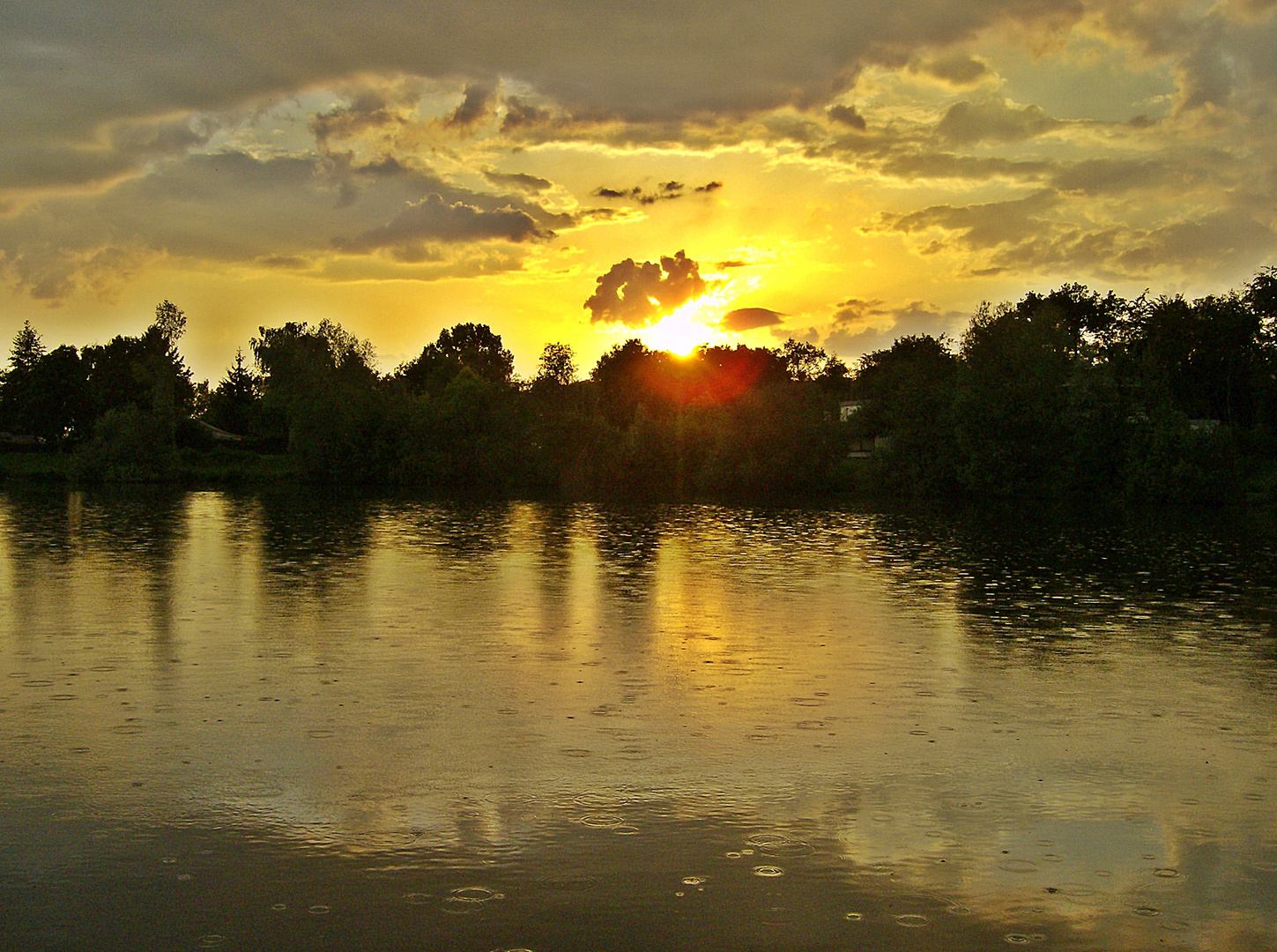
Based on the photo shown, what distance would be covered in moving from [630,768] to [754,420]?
68.7m

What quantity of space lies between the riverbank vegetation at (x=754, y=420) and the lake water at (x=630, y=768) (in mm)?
50147

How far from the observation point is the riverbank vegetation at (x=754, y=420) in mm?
71625

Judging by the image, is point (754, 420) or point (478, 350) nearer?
point (754, 420)

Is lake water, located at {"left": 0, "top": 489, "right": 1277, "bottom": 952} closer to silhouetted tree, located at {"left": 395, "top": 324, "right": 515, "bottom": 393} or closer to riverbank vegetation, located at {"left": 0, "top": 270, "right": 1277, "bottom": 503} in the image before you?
riverbank vegetation, located at {"left": 0, "top": 270, "right": 1277, "bottom": 503}

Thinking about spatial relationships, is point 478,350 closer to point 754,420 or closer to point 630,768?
point 754,420

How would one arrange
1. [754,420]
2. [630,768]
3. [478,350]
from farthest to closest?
[478,350]
[754,420]
[630,768]

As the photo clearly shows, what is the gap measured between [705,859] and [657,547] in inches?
1050

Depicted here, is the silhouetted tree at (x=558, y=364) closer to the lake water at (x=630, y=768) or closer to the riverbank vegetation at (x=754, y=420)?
the riverbank vegetation at (x=754, y=420)

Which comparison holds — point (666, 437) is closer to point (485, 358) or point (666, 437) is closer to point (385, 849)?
point (385, 849)

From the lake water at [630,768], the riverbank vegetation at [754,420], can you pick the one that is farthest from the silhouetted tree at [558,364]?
the lake water at [630,768]

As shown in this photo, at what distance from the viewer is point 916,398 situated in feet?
249

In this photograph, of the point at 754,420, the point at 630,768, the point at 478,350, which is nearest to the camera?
the point at 630,768

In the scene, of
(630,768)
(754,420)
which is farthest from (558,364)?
(630,768)

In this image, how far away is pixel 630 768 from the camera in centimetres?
1016
